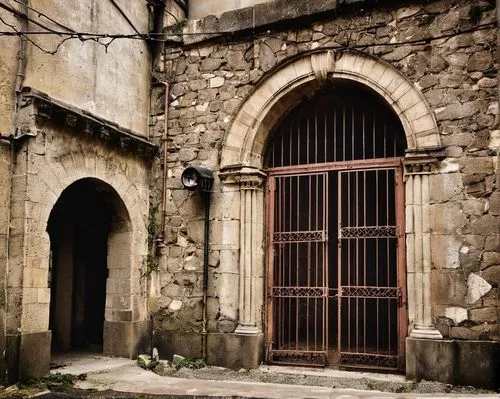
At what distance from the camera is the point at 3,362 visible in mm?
5547

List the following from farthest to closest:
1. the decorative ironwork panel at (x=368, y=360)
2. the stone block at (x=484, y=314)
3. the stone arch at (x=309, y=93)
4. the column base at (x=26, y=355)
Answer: the decorative ironwork panel at (x=368, y=360), the stone arch at (x=309, y=93), the stone block at (x=484, y=314), the column base at (x=26, y=355)

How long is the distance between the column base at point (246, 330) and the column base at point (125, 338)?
134 cm

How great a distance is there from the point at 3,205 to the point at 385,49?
463 centimetres

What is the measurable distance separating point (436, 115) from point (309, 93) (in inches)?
67.3

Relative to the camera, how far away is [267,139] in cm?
754

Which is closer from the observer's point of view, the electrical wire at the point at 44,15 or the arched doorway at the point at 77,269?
the electrical wire at the point at 44,15

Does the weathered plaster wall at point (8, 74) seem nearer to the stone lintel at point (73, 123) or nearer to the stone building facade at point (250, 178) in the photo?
the stone building facade at point (250, 178)

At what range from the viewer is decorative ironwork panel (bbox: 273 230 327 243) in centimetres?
711

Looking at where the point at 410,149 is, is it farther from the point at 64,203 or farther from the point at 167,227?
the point at 64,203

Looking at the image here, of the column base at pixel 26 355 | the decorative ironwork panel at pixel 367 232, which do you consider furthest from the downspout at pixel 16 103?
the decorative ironwork panel at pixel 367 232

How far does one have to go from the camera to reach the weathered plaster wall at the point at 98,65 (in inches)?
248

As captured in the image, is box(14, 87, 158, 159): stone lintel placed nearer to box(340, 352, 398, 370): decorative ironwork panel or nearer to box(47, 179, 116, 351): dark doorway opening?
box(47, 179, 116, 351): dark doorway opening

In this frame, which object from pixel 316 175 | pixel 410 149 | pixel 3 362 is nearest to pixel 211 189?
pixel 316 175

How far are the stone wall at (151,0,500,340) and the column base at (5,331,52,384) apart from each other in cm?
192
